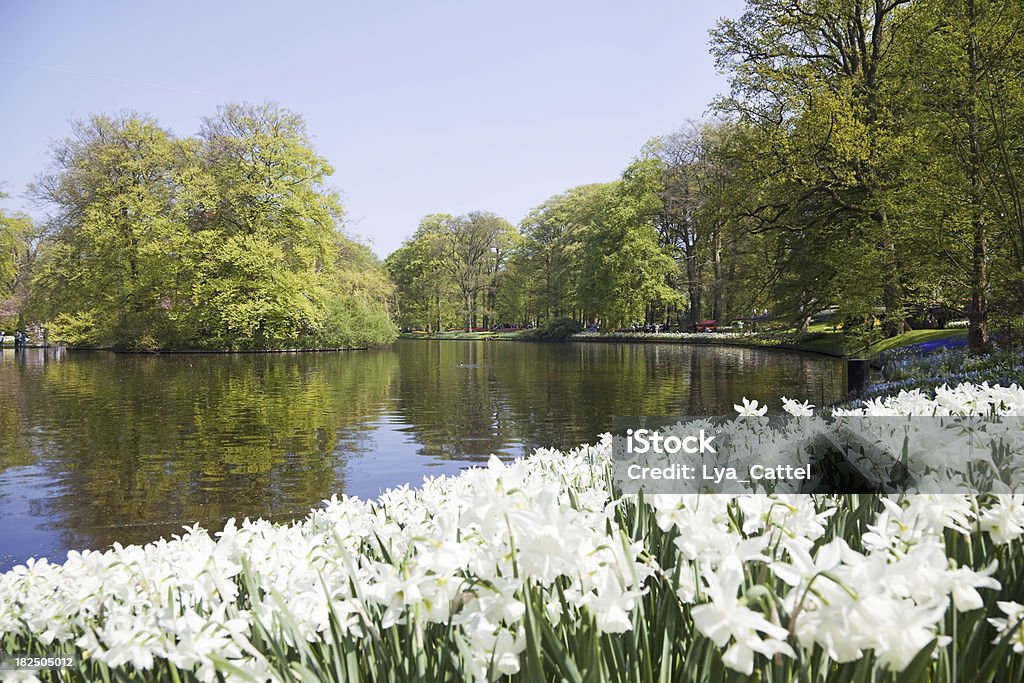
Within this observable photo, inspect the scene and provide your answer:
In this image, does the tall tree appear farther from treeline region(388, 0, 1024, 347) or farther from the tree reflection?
the tree reflection

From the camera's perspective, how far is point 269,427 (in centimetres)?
1247

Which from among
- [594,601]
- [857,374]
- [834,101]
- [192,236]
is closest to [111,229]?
[192,236]

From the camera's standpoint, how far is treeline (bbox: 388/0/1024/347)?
1239cm

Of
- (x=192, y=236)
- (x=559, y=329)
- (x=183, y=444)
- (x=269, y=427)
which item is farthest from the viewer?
(x=559, y=329)

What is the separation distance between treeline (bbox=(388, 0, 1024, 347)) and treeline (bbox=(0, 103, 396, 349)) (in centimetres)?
2133

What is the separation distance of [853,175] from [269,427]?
17262 mm

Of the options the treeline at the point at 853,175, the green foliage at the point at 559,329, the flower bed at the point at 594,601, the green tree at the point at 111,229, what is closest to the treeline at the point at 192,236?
the green tree at the point at 111,229

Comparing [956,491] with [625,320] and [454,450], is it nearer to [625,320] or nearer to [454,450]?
[454,450]

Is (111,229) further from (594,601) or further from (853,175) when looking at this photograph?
(594,601)

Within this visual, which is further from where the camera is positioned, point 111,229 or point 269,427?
point 111,229

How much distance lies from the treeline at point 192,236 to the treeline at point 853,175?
21326 mm

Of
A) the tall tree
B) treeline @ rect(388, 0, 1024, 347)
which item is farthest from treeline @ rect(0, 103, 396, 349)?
the tall tree

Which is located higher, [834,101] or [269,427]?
[834,101]

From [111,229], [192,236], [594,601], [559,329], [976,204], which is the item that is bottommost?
[594,601]
